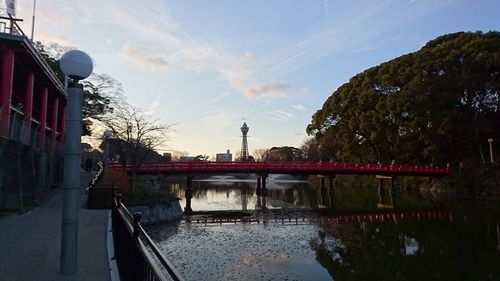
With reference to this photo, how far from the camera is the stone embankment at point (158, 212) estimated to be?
1805 centimetres

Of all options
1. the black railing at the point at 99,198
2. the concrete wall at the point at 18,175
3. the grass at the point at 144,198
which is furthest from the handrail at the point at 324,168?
the black railing at the point at 99,198

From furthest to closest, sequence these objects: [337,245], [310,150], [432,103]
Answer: [310,150], [432,103], [337,245]

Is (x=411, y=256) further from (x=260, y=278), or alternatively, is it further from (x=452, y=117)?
(x=452, y=117)

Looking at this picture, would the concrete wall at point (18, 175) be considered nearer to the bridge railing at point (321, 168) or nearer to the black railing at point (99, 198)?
the black railing at point (99, 198)

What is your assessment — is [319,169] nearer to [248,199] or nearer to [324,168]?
[324,168]

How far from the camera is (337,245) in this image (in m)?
14.8

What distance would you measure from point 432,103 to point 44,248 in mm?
33015

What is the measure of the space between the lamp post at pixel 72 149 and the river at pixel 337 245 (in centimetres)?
581

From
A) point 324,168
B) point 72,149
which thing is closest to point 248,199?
point 324,168

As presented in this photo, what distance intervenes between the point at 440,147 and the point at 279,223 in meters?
23.0

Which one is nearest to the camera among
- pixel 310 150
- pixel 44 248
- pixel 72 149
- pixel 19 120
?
pixel 72 149

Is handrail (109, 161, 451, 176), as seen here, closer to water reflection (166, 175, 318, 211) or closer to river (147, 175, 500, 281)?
water reflection (166, 175, 318, 211)

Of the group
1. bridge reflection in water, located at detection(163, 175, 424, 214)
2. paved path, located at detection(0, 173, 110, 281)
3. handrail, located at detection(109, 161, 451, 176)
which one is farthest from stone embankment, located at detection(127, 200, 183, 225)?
handrail, located at detection(109, 161, 451, 176)

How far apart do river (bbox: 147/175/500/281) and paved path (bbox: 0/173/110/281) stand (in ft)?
9.31
